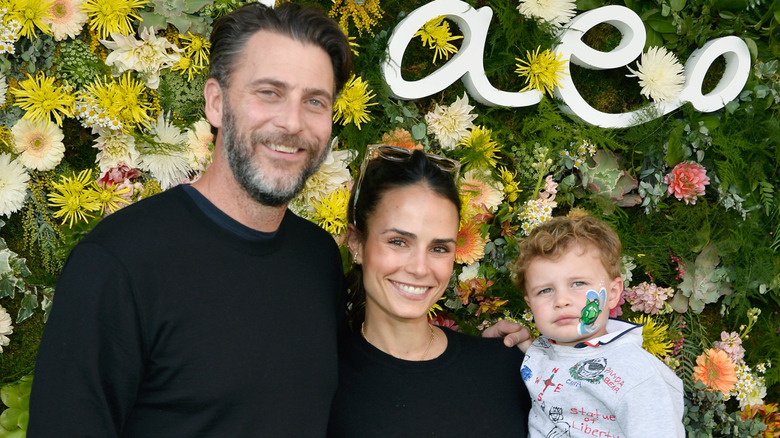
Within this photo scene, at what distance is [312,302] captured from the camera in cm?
172

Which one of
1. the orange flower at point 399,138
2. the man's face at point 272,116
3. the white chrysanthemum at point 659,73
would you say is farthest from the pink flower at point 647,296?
the man's face at point 272,116

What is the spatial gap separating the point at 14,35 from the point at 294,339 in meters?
1.28

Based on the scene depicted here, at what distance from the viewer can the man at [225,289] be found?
1.33 meters

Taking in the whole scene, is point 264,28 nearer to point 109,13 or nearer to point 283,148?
point 283,148

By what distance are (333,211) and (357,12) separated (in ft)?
2.32

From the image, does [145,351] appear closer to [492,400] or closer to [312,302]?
[312,302]

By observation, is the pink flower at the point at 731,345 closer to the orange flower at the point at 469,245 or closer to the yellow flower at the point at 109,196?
the orange flower at the point at 469,245

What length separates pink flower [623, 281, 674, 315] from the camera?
276cm

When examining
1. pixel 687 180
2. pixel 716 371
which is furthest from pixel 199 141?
pixel 716 371

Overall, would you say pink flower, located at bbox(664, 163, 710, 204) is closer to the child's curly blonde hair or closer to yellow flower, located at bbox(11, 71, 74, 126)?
the child's curly blonde hair

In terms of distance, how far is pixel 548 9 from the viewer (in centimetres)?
250

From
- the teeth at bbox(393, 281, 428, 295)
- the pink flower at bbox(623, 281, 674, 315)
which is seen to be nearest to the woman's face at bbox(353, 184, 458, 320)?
the teeth at bbox(393, 281, 428, 295)

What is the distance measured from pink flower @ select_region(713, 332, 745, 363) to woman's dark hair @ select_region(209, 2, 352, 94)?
216cm

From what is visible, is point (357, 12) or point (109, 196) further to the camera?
point (357, 12)
